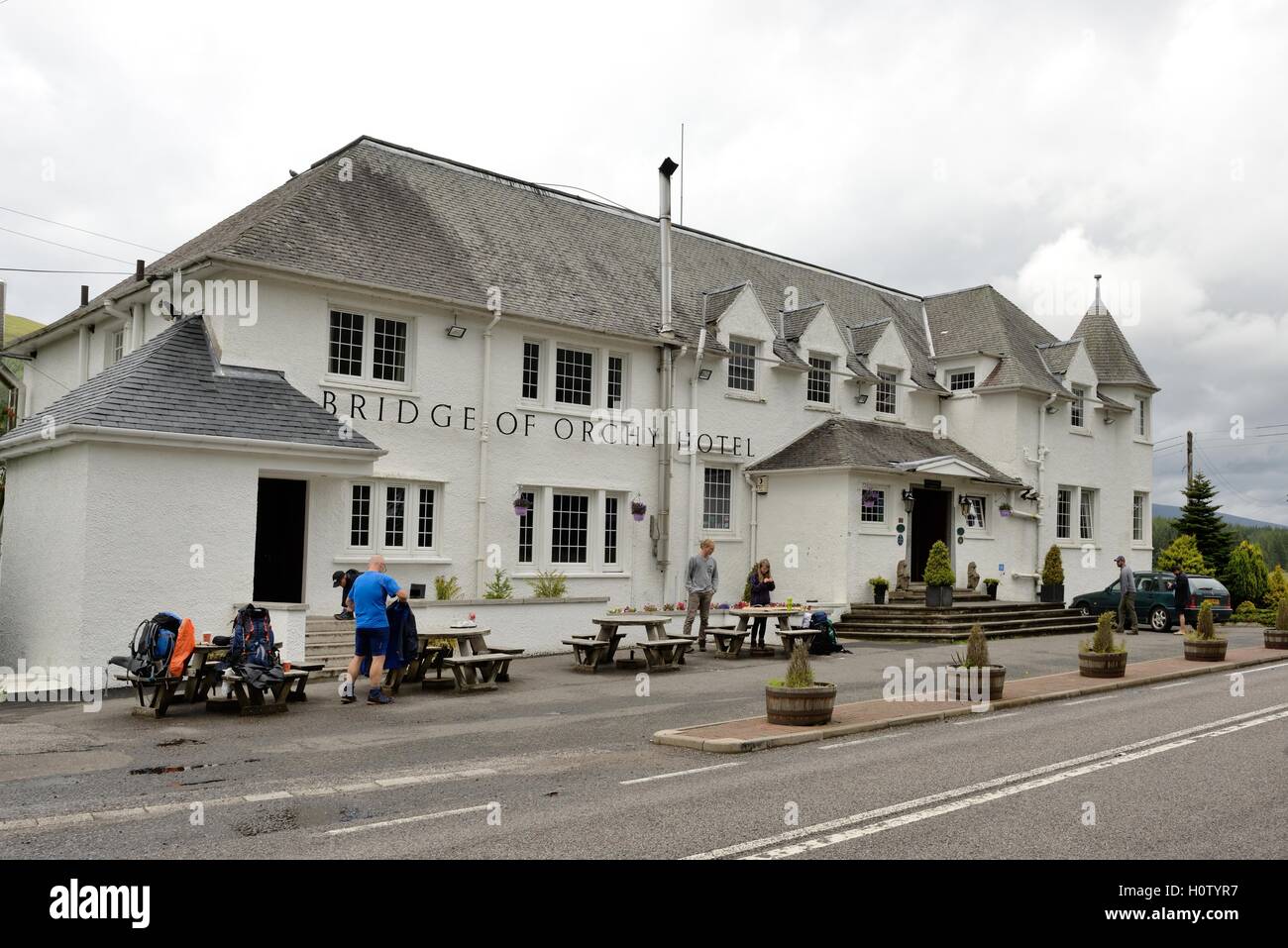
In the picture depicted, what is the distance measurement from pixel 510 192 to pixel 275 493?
11.1 m

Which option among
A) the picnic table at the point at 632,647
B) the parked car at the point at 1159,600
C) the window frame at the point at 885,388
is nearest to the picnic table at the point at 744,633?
the picnic table at the point at 632,647

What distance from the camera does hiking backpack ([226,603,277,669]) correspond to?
12977mm

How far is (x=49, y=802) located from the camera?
848 centimetres

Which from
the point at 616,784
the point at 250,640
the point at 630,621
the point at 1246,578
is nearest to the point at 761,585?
the point at 630,621

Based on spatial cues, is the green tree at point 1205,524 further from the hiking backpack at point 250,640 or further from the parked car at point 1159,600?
the hiking backpack at point 250,640

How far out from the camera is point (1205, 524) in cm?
4650

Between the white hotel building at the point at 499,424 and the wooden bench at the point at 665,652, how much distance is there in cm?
289

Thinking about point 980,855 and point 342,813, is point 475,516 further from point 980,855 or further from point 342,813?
point 980,855

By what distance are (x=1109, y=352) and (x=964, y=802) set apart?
104ft

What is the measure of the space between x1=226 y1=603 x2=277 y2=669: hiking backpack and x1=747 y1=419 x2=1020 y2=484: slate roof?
15.7 meters

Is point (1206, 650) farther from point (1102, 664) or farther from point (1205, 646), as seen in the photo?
point (1102, 664)

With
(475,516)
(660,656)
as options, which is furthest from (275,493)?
(660,656)
